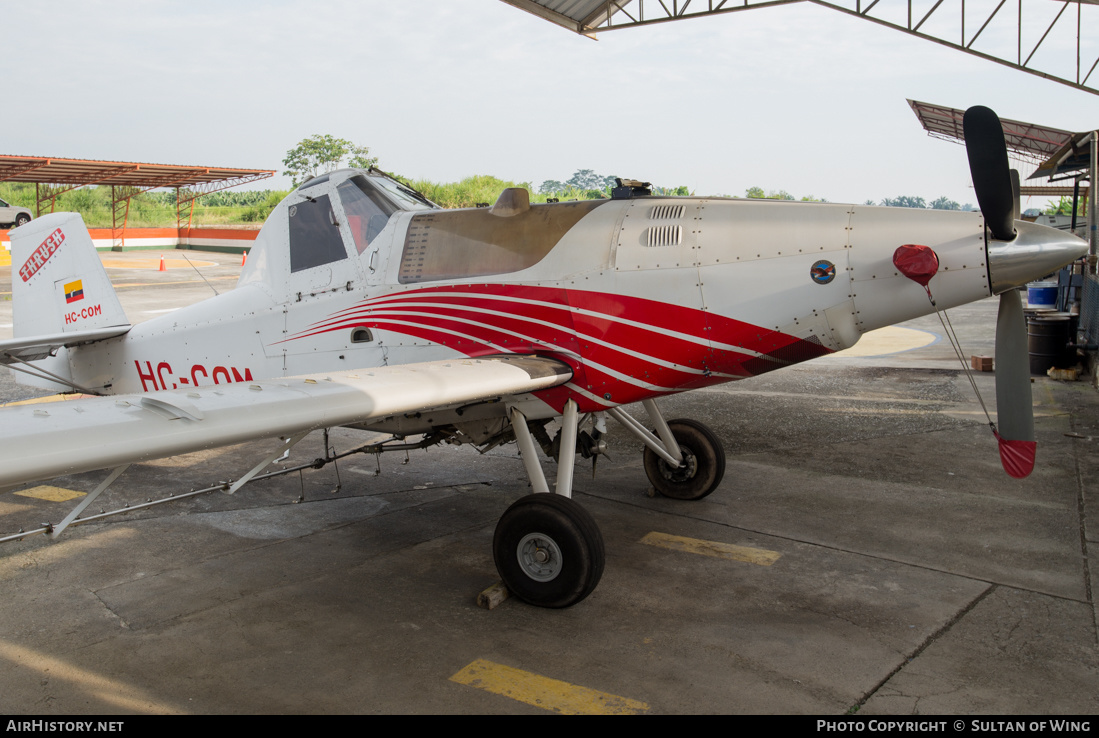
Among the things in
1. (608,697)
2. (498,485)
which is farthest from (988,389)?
(608,697)

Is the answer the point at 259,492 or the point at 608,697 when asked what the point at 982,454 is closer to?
the point at 608,697

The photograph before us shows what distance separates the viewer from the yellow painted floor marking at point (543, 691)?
12.0ft

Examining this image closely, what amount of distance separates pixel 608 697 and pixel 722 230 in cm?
277

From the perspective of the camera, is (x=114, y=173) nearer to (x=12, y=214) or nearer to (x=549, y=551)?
(x=12, y=214)

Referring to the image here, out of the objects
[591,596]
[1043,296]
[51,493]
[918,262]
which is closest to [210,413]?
[591,596]

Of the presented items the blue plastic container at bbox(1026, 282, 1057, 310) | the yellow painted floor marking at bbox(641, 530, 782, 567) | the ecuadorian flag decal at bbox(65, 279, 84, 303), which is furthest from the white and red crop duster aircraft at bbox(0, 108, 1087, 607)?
the blue plastic container at bbox(1026, 282, 1057, 310)

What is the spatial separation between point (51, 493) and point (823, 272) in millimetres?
6866

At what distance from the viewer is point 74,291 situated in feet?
24.9

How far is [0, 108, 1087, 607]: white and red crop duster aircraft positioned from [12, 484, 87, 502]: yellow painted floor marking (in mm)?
1420

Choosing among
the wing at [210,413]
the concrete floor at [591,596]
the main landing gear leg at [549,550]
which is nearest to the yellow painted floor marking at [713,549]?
the concrete floor at [591,596]

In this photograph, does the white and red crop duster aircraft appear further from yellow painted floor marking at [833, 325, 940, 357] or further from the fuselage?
yellow painted floor marking at [833, 325, 940, 357]

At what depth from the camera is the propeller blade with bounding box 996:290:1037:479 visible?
4.87 m

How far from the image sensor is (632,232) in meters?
5.07
